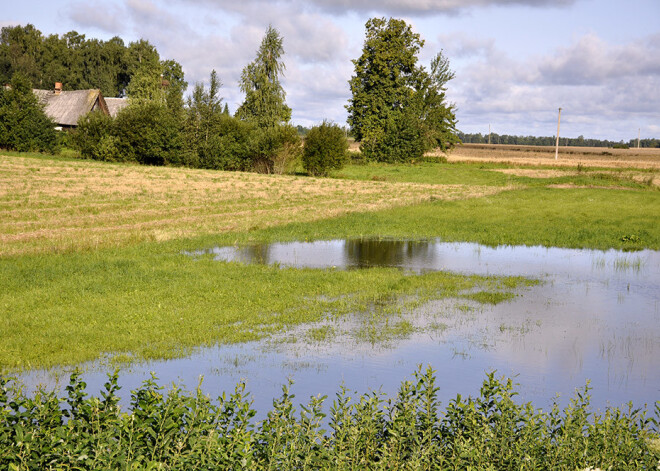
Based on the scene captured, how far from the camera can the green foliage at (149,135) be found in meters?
56.6

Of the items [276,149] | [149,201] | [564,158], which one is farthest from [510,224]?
[564,158]

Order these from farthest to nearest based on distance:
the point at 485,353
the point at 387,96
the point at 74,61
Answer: the point at 74,61 → the point at 387,96 → the point at 485,353

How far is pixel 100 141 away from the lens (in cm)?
5866

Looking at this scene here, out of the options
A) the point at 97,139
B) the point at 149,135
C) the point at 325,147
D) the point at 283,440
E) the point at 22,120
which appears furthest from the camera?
the point at 97,139

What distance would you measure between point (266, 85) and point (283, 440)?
202 ft

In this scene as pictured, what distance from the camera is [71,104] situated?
8081 centimetres

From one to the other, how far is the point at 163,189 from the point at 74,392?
32281 millimetres

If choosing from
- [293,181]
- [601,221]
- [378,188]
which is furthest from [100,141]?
[601,221]

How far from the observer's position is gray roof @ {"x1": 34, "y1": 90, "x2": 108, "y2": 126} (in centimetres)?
7912

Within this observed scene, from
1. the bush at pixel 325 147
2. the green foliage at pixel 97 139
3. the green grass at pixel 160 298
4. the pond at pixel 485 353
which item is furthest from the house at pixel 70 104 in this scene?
the pond at pixel 485 353

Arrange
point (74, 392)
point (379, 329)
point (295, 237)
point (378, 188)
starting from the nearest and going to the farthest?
point (74, 392), point (379, 329), point (295, 237), point (378, 188)

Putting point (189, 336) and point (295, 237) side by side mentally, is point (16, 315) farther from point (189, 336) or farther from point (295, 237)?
point (295, 237)

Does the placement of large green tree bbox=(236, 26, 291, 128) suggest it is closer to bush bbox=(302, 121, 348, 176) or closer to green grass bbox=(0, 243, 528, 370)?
bush bbox=(302, 121, 348, 176)

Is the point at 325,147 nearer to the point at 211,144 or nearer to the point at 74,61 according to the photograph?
the point at 211,144
